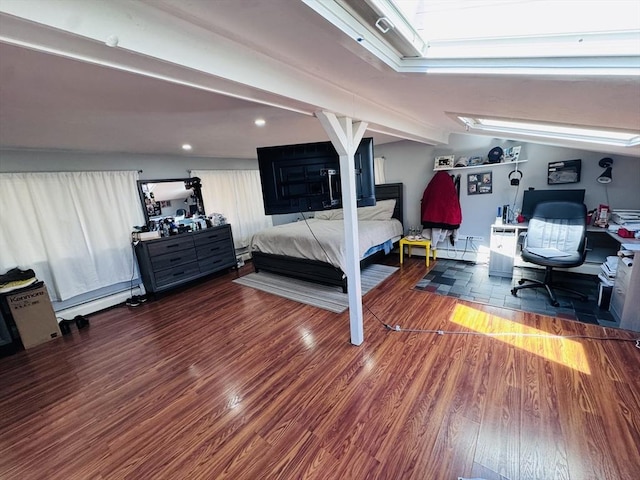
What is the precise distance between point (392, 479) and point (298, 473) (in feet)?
1.64

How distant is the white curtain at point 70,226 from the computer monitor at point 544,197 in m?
5.87

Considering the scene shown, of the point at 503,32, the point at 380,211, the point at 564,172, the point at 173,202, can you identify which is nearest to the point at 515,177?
the point at 564,172

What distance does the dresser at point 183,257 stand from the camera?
3.81 metres

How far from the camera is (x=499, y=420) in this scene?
1.58m

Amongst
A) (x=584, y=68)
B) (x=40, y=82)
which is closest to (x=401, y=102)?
(x=584, y=68)

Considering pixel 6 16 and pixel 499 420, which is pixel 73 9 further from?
pixel 499 420

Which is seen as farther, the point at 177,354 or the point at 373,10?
the point at 177,354

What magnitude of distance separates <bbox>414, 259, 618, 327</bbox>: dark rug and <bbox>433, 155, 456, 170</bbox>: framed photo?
5.38ft

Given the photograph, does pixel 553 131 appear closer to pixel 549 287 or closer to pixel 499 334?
pixel 549 287

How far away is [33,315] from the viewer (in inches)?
113

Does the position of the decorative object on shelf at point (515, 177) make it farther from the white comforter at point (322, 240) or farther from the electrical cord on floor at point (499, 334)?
the electrical cord on floor at point (499, 334)

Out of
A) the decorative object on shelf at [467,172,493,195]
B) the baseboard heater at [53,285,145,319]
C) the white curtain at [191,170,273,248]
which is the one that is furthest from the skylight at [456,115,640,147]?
the baseboard heater at [53,285,145,319]

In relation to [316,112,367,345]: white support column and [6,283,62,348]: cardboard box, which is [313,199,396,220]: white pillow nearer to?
[316,112,367,345]: white support column

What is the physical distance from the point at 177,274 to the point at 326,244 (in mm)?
2492
